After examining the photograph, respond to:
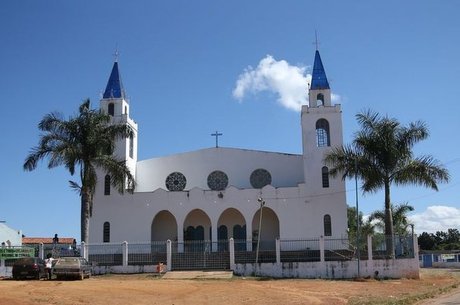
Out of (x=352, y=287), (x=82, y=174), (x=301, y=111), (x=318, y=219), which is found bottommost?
(x=352, y=287)

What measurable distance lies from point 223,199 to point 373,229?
2140 centimetres

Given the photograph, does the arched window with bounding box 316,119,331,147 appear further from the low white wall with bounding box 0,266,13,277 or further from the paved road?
the low white wall with bounding box 0,266,13,277

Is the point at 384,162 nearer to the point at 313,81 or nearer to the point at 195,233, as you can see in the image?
the point at 313,81

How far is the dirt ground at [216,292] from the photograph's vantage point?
59.1 feet

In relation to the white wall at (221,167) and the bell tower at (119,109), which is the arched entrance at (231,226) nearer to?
the white wall at (221,167)

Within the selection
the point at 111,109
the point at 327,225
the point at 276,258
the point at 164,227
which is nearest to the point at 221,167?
the point at 164,227

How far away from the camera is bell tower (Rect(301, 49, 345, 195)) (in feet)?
123

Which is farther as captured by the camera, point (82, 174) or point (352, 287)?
point (82, 174)

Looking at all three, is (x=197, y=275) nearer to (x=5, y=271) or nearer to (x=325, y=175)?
(x=5, y=271)

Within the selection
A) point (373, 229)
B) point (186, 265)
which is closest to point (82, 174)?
point (186, 265)

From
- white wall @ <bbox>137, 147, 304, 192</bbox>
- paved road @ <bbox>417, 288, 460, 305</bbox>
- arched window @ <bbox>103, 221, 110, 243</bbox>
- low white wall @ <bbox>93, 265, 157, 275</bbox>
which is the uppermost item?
white wall @ <bbox>137, 147, 304, 192</bbox>

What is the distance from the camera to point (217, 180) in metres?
40.8

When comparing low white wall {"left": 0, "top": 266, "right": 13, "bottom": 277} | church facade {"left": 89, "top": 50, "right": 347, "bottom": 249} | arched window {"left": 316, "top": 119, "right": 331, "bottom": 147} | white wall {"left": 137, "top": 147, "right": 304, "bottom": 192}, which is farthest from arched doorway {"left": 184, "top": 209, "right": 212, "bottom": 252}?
low white wall {"left": 0, "top": 266, "right": 13, "bottom": 277}

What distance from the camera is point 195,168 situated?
134 feet
